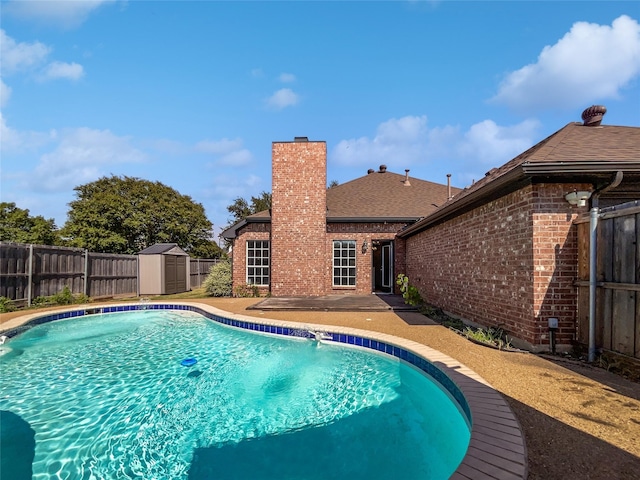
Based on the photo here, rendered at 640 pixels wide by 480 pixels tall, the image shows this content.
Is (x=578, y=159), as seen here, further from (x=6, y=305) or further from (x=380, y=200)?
(x=6, y=305)

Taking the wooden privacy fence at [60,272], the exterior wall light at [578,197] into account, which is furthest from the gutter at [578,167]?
the wooden privacy fence at [60,272]

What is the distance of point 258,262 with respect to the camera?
13.9 m

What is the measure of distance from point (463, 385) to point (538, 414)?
0.77 meters

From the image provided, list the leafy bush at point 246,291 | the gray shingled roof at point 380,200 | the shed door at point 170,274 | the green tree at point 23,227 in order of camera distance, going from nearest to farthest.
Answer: the leafy bush at point 246,291 < the gray shingled roof at point 380,200 < the shed door at point 170,274 < the green tree at point 23,227

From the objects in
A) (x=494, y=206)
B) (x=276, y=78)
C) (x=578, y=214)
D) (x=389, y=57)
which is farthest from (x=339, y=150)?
(x=578, y=214)

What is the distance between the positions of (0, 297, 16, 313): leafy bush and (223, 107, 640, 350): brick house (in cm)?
720

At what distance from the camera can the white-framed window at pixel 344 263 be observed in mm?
13875

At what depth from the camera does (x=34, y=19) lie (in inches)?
281

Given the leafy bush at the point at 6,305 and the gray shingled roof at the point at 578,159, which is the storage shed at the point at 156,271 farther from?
the gray shingled roof at the point at 578,159

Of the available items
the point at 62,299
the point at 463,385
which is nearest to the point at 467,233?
the point at 463,385

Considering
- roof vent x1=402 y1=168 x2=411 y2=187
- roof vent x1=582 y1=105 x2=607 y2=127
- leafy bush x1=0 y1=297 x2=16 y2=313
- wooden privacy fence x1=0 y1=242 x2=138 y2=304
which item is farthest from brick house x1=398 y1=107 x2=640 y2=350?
wooden privacy fence x1=0 y1=242 x2=138 y2=304

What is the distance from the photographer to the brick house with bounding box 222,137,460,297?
13.3 metres

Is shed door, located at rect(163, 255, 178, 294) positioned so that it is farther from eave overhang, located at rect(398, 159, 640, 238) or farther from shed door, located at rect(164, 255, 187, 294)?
eave overhang, located at rect(398, 159, 640, 238)

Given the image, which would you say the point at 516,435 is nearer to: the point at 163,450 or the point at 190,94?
the point at 163,450
